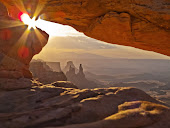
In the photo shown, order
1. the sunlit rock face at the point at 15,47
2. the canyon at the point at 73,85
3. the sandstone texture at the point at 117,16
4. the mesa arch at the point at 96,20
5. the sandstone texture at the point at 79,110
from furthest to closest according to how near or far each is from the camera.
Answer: the sandstone texture at the point at 117,16
the mesa arch at the point at 96,20
the sunlit rock face at the point at 15,47
the canyon at the point at 73,85
the sandstone texture at the point at 79,110

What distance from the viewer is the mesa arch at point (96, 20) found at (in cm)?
950

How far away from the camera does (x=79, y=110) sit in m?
5.41

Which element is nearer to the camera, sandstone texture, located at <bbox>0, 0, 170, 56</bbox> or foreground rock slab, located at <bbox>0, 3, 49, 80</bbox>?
foreground rock slab, located at <bbox>0, 3, 49, 80</bbox>

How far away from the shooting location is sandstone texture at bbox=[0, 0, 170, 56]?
990 centimetres

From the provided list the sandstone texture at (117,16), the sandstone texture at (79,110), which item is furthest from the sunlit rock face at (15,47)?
the sandstone texture at (117,16)

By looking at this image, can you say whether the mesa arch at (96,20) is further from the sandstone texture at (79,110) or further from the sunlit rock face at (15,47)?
the sandstone texture at (79,110)

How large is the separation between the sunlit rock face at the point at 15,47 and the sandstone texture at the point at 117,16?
2.63m

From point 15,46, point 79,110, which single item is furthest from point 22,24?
point 79,110

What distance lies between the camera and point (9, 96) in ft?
21.8

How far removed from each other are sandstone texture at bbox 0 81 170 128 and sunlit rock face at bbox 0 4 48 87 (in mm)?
1959

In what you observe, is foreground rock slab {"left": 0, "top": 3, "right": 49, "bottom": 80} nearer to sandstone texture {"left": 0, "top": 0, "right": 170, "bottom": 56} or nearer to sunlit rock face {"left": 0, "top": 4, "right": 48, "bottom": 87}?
sunlit rock face {"left": 0, "top": 4, "right": 48, "bottom": 87}

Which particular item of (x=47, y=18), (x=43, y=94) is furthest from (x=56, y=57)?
(x=43, y=94)

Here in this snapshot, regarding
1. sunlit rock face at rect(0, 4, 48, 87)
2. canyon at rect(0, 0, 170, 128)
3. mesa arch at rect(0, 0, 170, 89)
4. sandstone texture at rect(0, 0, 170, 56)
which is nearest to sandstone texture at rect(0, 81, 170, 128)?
canyon at rect(0, 0, 170, 128)

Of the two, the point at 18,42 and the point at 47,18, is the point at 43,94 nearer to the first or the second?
the point at 18,42
